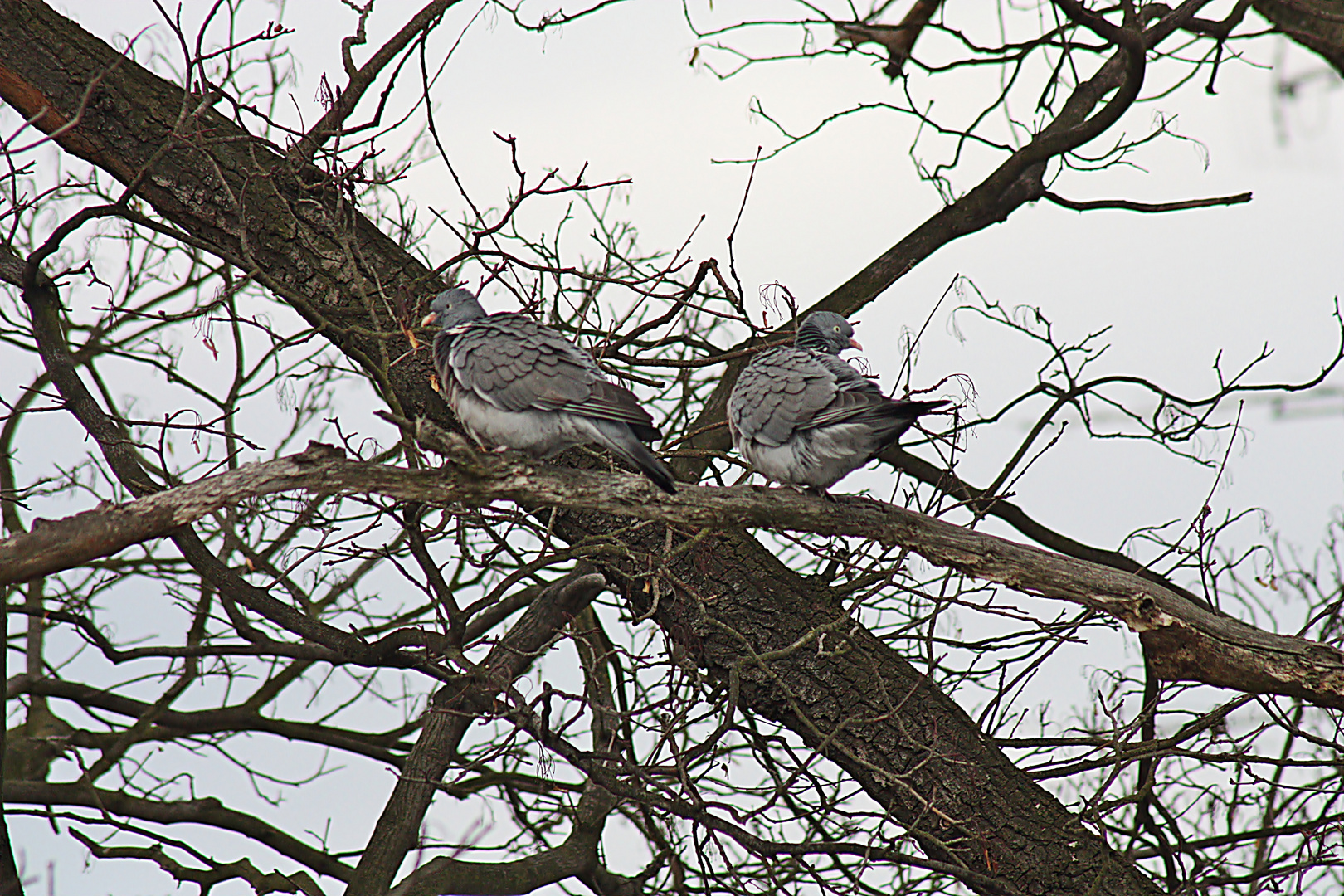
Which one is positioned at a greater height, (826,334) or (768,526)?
(826,334)

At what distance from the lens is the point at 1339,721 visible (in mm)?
4258

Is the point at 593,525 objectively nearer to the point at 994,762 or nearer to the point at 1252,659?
the point at 994,762

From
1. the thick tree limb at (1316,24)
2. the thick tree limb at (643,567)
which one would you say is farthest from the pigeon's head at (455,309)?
the thick tree limb at (1316,24)

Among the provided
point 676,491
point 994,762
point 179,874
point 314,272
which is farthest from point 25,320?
point 994,762

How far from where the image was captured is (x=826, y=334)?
4.47 metres

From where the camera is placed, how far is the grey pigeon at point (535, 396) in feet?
11.8

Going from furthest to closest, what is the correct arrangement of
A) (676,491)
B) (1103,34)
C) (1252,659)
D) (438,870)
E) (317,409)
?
(317,409) → (438,870) → (1103,34) → (1252,659) → (676,491)

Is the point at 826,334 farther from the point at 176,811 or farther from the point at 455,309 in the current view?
the point at 176,811

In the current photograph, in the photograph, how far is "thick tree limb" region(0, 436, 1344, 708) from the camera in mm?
3305

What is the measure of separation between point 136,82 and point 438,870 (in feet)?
11.8

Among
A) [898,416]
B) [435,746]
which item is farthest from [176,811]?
[898,416]

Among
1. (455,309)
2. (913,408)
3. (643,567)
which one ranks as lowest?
(913,408)

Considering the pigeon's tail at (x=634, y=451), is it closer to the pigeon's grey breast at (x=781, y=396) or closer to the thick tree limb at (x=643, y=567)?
the pigeon's grey breast at (x=781, y=396)

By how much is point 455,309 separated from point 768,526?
1533 millimetres
